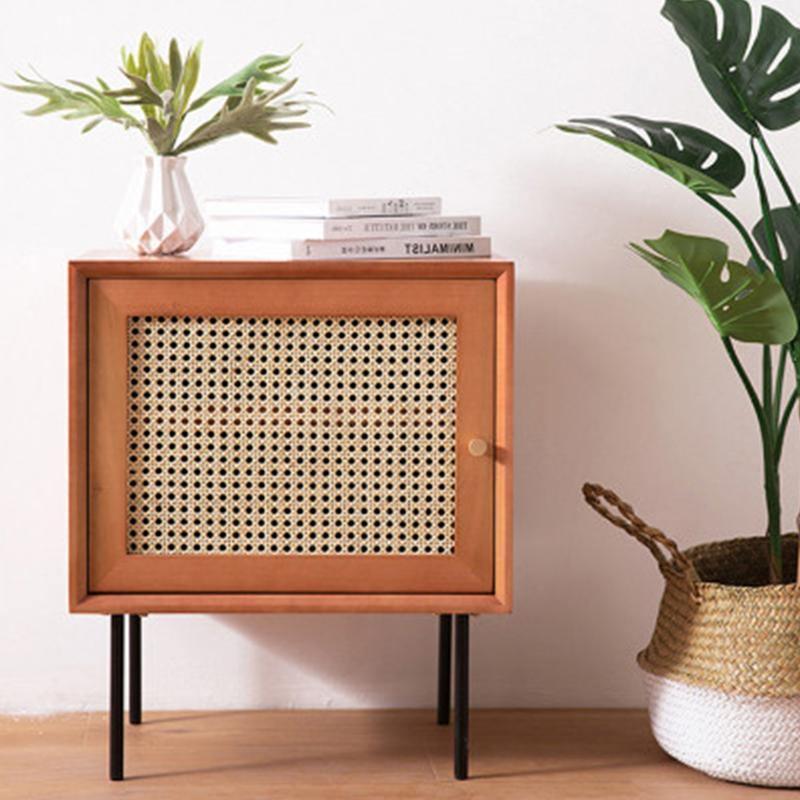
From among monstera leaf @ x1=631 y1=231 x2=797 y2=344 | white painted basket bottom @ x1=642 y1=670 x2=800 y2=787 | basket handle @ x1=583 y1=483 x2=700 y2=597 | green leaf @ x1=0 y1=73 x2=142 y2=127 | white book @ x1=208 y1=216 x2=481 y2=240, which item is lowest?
white painted basket bottom @ x1=642 y1=670 x2=800 y2=787

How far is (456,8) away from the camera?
2.46m

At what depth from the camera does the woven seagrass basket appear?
2.11m

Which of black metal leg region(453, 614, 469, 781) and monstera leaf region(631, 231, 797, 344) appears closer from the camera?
monstera leaf region(631, 231, 797, 344)

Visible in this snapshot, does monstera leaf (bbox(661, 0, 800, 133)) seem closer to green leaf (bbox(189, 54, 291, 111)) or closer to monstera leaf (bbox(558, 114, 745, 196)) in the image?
monstera leaf (bbox(558, 114, 745, 196))

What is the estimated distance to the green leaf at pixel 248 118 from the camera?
83.4 inches

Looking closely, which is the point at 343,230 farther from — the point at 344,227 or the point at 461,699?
the point at 461,699

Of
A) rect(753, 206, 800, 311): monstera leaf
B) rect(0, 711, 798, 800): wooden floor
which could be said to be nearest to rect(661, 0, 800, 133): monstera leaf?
rect(753, 206, 800, 311): monstera leaf

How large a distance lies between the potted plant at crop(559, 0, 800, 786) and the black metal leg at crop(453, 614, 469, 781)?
28 centimetres

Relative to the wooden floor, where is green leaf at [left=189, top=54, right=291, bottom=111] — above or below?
above

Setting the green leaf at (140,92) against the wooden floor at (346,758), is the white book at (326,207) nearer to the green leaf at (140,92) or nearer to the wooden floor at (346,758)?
the green leaf at (140,92)

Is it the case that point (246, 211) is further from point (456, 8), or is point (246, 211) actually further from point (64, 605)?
point (64, 605)

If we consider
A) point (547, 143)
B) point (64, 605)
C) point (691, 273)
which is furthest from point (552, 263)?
point (64, 605)

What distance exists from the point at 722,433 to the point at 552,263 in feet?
1.32

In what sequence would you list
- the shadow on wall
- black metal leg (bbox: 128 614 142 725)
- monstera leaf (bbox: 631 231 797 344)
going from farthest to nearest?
1. the shadow on wall
2. black metal leg (bbox: 128 614 142 725)
3. monstera leaf (bbox: 631 231 797 344)
